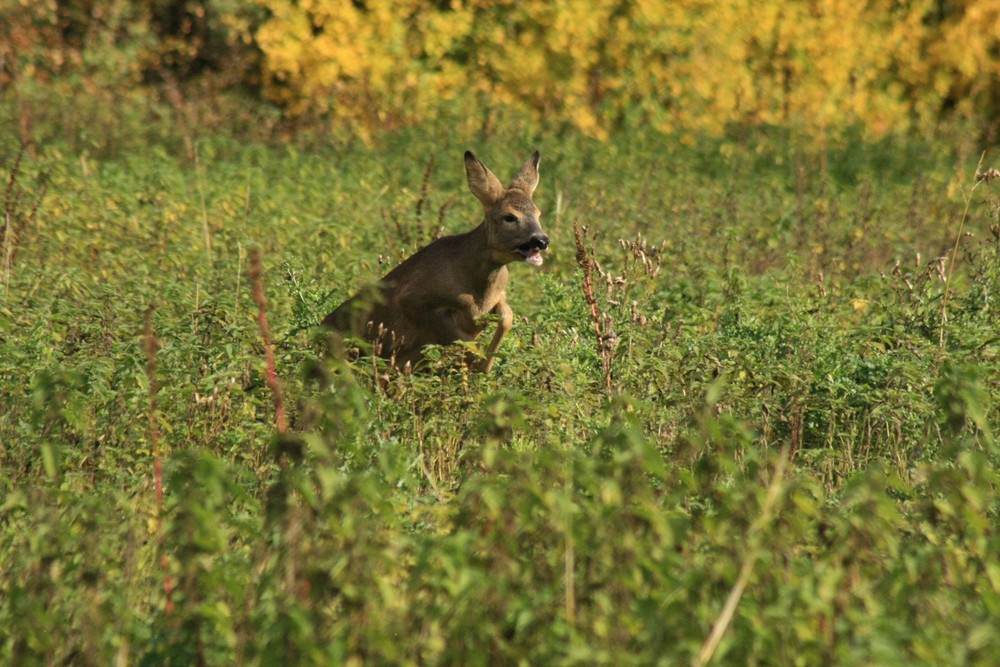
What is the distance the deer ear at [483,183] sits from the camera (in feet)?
26.7

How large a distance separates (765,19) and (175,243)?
28.0ft

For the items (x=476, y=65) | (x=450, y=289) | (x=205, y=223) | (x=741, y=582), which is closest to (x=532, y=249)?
(x=450, y=289)

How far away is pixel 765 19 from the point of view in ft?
51.5

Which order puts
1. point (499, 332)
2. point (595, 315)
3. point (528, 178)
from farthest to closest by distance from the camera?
point (528, 178), point (499, 332), point (595, 315)

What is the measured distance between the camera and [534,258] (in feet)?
25.0

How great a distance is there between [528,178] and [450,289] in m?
1.25

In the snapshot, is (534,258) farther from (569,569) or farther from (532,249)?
(569,569)

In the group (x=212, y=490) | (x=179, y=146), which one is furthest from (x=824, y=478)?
(x=179, y=146)

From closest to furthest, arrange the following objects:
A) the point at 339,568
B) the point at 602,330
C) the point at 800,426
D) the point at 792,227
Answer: the point at 339,568 → the point at 800,426 → the point at 602,330 → the point at 792,227

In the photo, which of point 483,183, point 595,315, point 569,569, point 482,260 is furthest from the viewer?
point 483,183

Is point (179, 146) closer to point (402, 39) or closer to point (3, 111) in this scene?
point (3, 111)

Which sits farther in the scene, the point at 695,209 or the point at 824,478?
the point at 695,209

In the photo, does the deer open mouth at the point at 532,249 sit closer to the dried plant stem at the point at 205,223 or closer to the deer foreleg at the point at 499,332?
the deer foreleg at the point at 499,332

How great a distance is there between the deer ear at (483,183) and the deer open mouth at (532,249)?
0.52m
